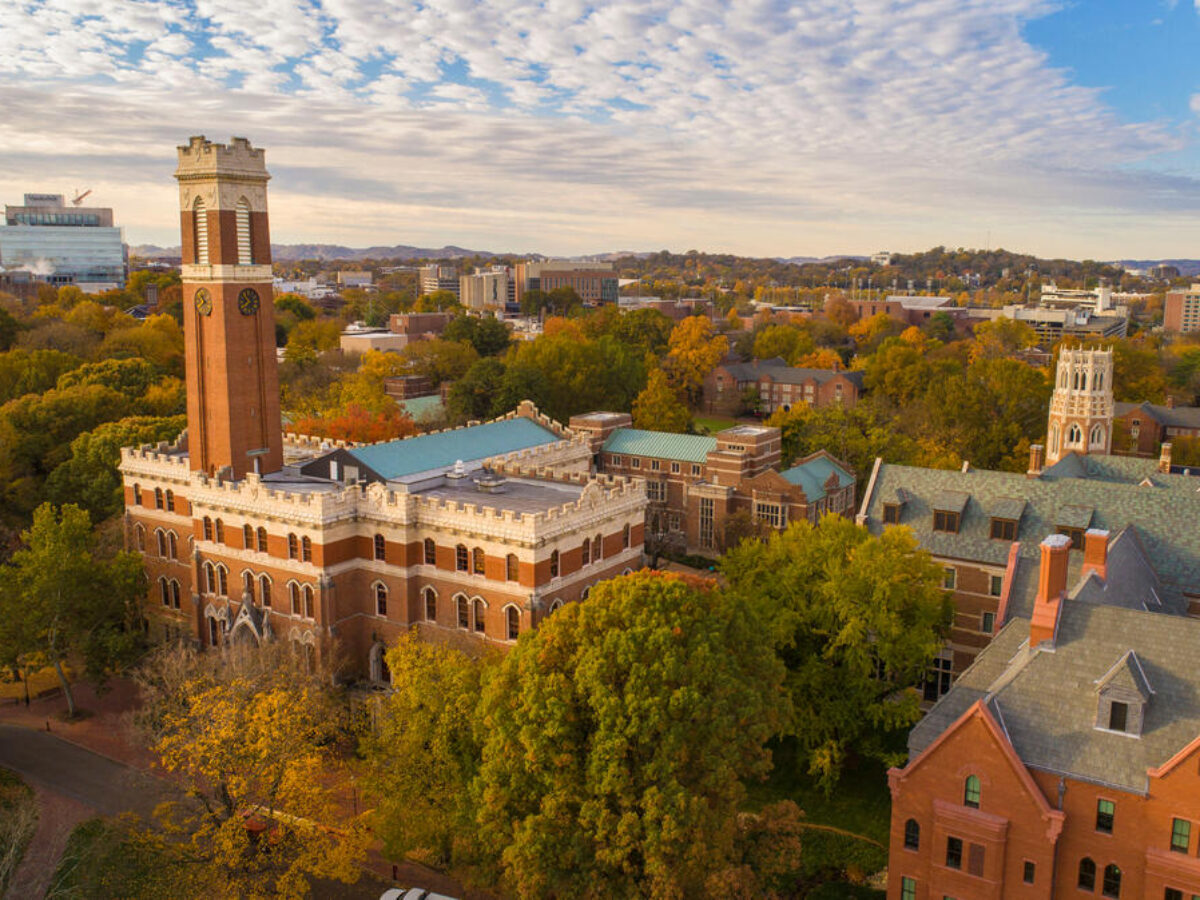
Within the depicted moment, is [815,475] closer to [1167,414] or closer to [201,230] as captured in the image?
[201,230]

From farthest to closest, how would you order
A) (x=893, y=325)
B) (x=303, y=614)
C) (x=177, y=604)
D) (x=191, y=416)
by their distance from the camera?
(x=893, y=325) < (x=177, y=604) < (x=191, y=416) < (x=303, y=614)

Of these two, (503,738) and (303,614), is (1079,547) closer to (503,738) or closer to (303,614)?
(503,738)

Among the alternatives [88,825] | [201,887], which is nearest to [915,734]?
[201,887]

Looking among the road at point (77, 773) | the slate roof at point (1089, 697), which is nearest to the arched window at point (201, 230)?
the road at point (77, 773)

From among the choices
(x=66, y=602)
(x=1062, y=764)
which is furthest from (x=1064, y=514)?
(x=66, y=602)

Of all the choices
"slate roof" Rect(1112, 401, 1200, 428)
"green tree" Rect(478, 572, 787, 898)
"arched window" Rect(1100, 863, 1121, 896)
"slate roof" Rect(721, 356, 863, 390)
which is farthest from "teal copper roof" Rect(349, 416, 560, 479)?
"slate roof" Rect(721, 356, 863, 390)

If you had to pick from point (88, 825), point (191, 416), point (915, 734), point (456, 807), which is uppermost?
point (191, 416)
